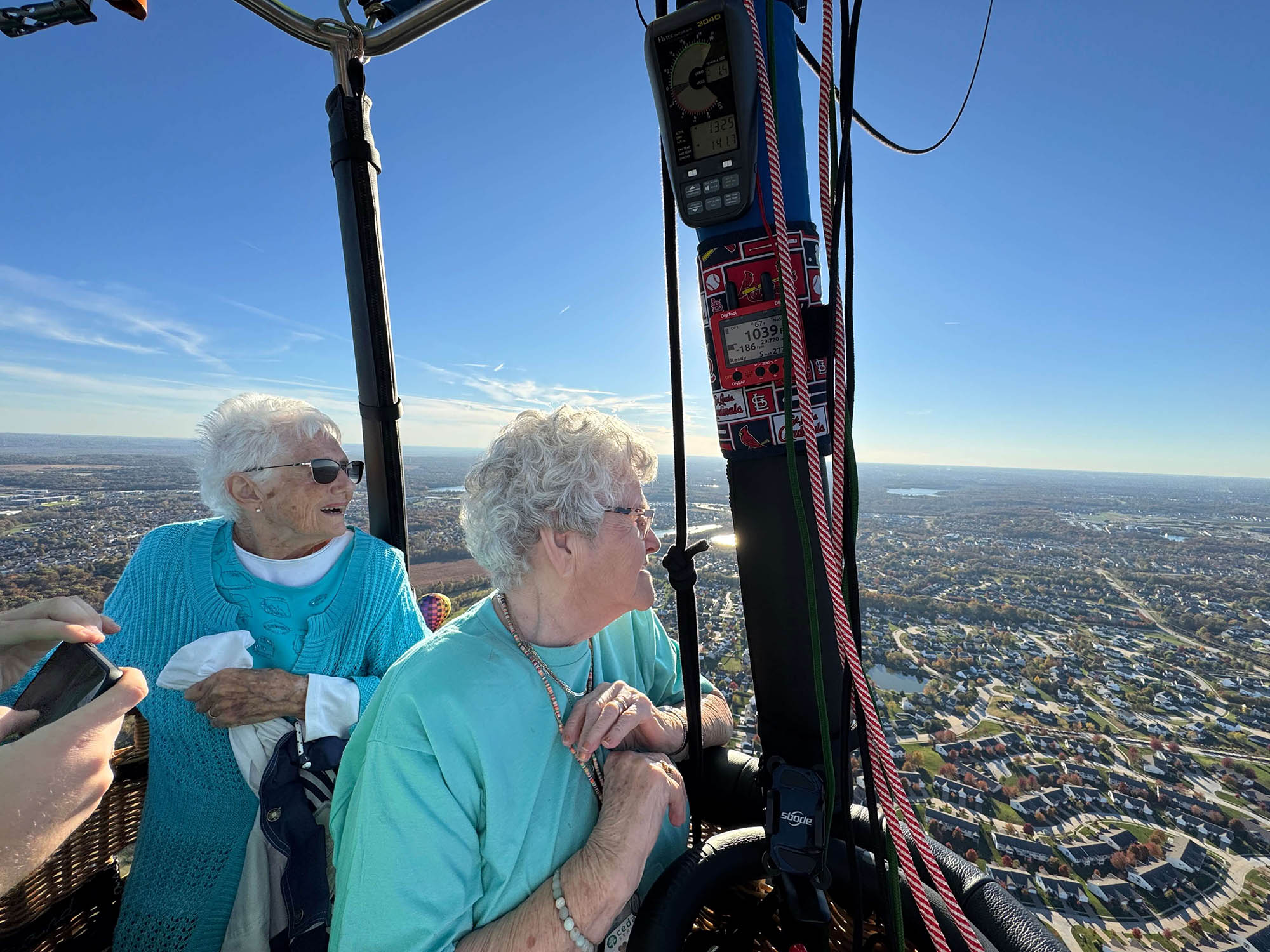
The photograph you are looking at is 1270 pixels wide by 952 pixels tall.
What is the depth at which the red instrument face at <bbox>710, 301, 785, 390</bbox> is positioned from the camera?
880mm

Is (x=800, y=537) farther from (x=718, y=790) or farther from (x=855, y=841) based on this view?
(x=718, y=790)

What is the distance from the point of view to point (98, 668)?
817 mm

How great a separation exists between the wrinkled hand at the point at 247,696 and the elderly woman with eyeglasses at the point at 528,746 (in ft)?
2.13

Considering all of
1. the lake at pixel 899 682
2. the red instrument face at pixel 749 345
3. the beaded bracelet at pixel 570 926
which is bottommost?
the lake at pixel 899 682

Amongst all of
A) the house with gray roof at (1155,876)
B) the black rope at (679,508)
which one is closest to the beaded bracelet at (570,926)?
the black rope at (679,508)

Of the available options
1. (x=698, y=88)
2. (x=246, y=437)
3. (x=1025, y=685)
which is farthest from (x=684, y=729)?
(x=1025, y=685)

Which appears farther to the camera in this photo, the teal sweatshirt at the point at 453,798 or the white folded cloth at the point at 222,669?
the white folded cloth at the point at 222,669

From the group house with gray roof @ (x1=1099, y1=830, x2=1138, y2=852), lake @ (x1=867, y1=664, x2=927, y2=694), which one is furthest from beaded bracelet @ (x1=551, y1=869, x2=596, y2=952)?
house with gray roof @ (x1=1099, y1=830, x2=1138, y2=852)

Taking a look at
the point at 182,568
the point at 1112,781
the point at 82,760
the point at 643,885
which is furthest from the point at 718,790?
the point at 1112,781

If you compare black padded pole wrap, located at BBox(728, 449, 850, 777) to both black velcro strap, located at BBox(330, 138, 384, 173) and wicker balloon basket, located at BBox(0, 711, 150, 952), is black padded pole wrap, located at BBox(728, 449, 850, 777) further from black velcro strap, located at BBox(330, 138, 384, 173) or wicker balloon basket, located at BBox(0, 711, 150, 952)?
black velcro strap, located at BBox(330, 138, 384, 173)

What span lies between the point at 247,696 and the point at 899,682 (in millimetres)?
3629

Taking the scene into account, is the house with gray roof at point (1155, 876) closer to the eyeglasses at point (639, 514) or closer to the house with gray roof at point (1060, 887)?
the house with gray roof at point (1060, 887)

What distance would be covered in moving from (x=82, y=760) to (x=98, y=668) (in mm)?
218

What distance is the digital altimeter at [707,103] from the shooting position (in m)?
0.83
